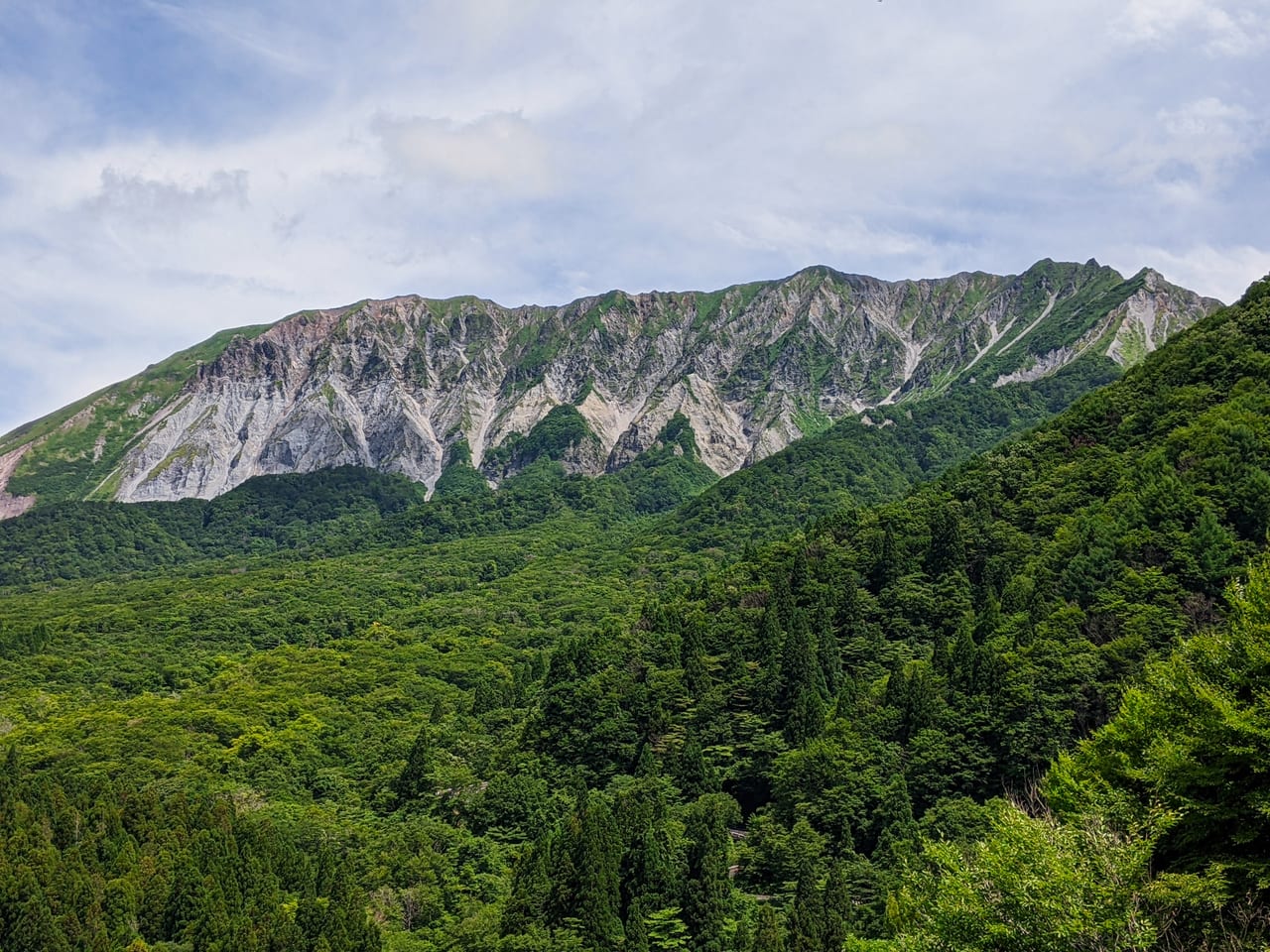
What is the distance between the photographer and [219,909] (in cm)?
7469

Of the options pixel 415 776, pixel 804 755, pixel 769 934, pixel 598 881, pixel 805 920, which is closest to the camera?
pixel 769 934

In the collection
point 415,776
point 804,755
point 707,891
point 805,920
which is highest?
point 804,755

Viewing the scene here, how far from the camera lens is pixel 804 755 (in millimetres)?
75562

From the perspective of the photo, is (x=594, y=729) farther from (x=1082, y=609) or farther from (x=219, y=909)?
(x=1082, y=609)

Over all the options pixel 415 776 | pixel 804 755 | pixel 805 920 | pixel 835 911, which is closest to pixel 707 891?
pixel 805 920

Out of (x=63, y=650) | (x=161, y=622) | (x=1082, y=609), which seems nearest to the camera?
(x=1082, y=609)

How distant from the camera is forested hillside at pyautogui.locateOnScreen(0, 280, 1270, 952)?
103ft

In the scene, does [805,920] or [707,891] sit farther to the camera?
[707,891]

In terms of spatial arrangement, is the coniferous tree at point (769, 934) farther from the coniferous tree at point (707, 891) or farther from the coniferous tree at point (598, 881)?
the coniferous tree at point (598, 881)

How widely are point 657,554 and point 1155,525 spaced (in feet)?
360

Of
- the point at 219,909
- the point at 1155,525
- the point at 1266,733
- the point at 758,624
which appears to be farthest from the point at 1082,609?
the point at 219,909

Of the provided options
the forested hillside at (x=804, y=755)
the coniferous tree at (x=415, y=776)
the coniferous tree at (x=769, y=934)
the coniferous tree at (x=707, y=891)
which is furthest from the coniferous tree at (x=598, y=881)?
the coniferous tree at (x=415, y=776)

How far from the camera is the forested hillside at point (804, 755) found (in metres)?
31.4

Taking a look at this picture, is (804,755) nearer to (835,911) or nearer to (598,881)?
(835,911)
